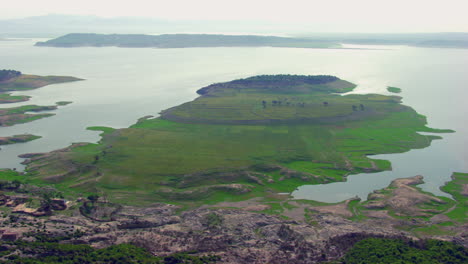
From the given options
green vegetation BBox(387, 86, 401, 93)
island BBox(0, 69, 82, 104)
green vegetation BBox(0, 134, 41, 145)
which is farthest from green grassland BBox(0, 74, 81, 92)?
green vegetation BBox(387, 86, 401, 93)

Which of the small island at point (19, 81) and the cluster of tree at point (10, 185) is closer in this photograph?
the cluster of tree at point (10, 185)

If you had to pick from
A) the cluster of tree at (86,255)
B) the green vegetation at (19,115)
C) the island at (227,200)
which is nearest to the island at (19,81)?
the green vegetation at (19,115)

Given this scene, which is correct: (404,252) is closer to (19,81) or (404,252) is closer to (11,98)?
(11,98)

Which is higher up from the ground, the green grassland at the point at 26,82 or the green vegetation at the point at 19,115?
the green grassland at the point at 26,82

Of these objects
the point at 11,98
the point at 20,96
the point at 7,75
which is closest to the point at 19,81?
the point at 7,75

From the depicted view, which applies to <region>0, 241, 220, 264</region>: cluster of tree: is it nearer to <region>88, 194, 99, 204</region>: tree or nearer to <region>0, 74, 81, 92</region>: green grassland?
<region>88, 194, 99, 204</region>: tree

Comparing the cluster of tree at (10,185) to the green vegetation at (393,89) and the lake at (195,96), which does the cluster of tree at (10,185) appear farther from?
the green vegetation at (393,89)

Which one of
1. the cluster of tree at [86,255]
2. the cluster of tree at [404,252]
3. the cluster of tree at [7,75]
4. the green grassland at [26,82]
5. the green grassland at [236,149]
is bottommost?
the cluster of tree at [86,255]

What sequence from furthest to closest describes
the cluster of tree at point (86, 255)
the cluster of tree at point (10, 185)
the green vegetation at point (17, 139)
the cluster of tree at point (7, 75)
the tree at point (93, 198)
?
1. the cluster of tree at point (7, 75)
2. the green vegetation at point (17, 139)
3. the cluster of tree at point (10, 185)
4. the tree at point (93, 198)
5. the cluster of tree at point (86, 255)
